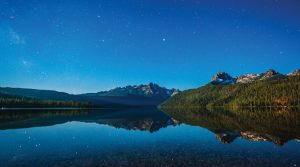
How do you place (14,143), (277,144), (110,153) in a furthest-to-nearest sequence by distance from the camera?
(14,143)
(277,144)
(110,153)

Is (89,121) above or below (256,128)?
above

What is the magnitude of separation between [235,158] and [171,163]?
284 inches

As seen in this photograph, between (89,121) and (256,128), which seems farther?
(89,121)

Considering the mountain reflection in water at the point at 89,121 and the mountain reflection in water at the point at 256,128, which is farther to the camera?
the mountain reflection in water at the point at 89,121

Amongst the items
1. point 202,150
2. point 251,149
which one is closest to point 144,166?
point 202,150

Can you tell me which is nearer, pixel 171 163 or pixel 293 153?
pixel 171 163

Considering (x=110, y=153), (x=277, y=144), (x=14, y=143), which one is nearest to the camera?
(x=110, y=153)

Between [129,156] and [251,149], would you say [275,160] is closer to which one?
[251,149]

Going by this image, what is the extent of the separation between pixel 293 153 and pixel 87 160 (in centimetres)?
2254

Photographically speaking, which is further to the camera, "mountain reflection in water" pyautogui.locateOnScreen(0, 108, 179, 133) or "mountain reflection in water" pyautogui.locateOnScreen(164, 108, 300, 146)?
"mountain reflection in water" pyautogui.locateOnScreen(0, 108, 179, 133)

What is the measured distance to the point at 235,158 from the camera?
29.9m

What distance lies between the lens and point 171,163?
27.7 m

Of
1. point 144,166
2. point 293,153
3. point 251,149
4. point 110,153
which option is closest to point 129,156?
point 110,153

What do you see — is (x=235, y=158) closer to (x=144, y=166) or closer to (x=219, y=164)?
(x=219, y=164)
